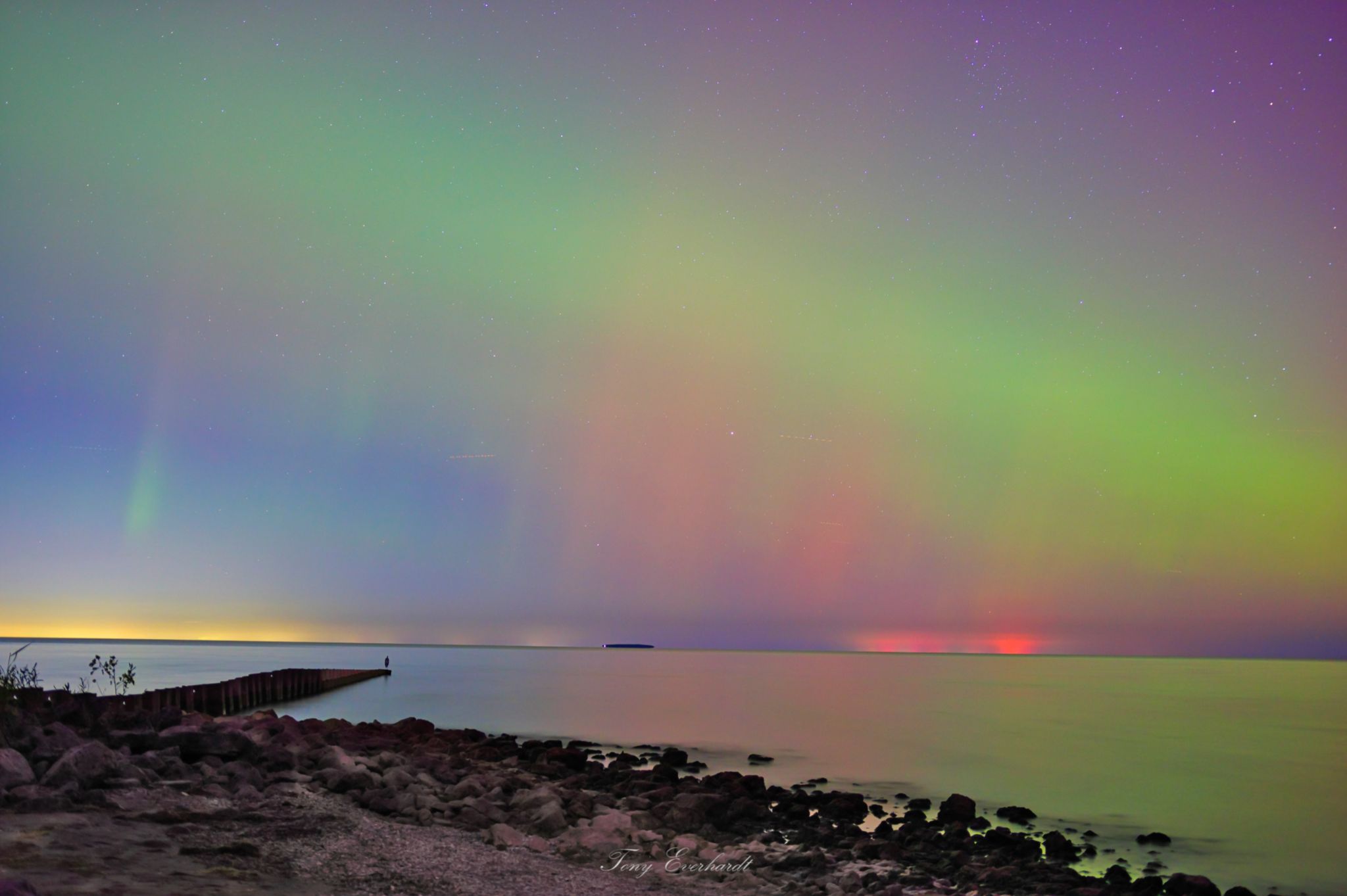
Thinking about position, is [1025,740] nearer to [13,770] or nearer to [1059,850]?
[1059,850]

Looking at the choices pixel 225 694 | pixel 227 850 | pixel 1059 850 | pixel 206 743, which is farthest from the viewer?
pixel 225 694

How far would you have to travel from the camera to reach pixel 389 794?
13.8 meters

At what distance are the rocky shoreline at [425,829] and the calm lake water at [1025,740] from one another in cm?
302

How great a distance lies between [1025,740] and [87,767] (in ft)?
119

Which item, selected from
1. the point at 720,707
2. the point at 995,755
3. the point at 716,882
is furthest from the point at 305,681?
the point at 716,882

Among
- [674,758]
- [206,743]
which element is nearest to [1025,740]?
[674,758]

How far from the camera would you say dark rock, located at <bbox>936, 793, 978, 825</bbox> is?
1817 centimetres

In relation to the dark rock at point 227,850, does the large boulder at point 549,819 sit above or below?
below

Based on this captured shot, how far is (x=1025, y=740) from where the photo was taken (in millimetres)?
38781

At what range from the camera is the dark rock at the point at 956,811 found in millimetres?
18172

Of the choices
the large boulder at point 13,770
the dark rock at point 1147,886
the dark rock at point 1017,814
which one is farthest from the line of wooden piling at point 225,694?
the dark rock at point 1017,814

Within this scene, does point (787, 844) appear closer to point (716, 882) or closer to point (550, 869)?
point (716, 882)

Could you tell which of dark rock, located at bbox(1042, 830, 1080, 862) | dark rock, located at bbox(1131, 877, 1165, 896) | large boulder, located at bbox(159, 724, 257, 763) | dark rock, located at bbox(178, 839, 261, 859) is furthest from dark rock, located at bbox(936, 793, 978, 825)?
dark rock, located at bbox(178, 839, 261, 859)

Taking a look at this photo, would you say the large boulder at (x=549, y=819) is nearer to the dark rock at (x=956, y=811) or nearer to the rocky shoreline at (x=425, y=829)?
the rocky shoreline at (x=425, y=829)
